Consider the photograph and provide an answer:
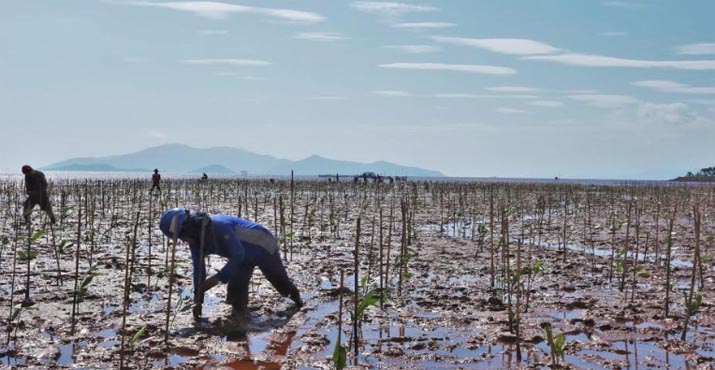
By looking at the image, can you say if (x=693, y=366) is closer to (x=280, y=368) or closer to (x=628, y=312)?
(x=628, y=312)

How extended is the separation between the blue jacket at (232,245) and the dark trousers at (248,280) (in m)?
0.05

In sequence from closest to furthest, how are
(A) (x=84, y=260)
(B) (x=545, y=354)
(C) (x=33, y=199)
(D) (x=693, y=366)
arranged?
(D) (x=693, y=366)
(B) (x=545, y=354)
(A) (x=84, y=260)
(C) (x=33, y=199)

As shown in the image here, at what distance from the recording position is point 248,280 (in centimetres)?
725

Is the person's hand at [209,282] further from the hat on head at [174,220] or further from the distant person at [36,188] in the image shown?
the distant person at [36,188]

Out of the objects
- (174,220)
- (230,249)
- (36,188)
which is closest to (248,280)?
(230,249)

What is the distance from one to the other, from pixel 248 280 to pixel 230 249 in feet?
A: 1.60

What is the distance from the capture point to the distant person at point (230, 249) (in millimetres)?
6734

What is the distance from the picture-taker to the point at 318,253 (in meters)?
12.1

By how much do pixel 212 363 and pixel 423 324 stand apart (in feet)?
7.68

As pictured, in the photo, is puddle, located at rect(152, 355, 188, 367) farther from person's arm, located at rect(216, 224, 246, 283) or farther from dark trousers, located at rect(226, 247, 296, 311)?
dark trousers, located at rect(226, 247, 296, 311)

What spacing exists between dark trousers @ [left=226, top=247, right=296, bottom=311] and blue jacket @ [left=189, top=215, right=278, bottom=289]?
49 mm

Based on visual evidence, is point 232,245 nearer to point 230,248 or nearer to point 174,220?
point 230,248

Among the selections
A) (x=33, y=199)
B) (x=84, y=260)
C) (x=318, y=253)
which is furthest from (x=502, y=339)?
(x=33, y=199)

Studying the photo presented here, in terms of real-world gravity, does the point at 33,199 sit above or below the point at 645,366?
above
